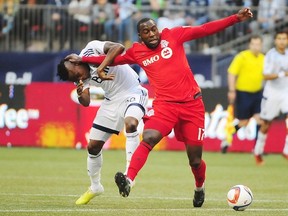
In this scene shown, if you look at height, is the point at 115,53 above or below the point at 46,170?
above

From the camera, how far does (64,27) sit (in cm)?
2597

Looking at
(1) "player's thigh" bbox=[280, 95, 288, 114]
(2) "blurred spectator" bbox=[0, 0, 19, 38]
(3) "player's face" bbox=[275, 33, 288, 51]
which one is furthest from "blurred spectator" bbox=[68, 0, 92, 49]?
(3) "player's face" bbox=[275, 33, 288, 51]

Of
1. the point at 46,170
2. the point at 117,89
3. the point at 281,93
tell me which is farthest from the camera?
the point at 281,93

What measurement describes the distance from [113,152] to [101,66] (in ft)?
36.2

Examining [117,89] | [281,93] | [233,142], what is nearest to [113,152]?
[233,142]

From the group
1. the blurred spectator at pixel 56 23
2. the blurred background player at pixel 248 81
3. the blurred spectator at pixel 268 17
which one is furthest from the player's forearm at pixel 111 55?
the blurred spectator at pixel 268 17

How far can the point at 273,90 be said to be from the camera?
2003 centimetres

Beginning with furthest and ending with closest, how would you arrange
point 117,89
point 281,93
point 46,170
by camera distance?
1. point 281,93
2. point 46,170
3. point 117,89

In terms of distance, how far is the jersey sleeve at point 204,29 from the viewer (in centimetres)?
1117

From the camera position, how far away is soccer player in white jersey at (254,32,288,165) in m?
19.5

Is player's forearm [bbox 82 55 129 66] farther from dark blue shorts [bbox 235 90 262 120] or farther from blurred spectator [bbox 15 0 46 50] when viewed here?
blurred spectator [bbox 15 0 46 50]

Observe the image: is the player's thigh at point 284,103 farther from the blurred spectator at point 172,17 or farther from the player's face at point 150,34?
the player's face at point 150,34

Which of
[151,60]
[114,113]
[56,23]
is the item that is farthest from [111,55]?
[56,23]

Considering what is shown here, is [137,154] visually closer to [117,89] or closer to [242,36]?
[117,89]
